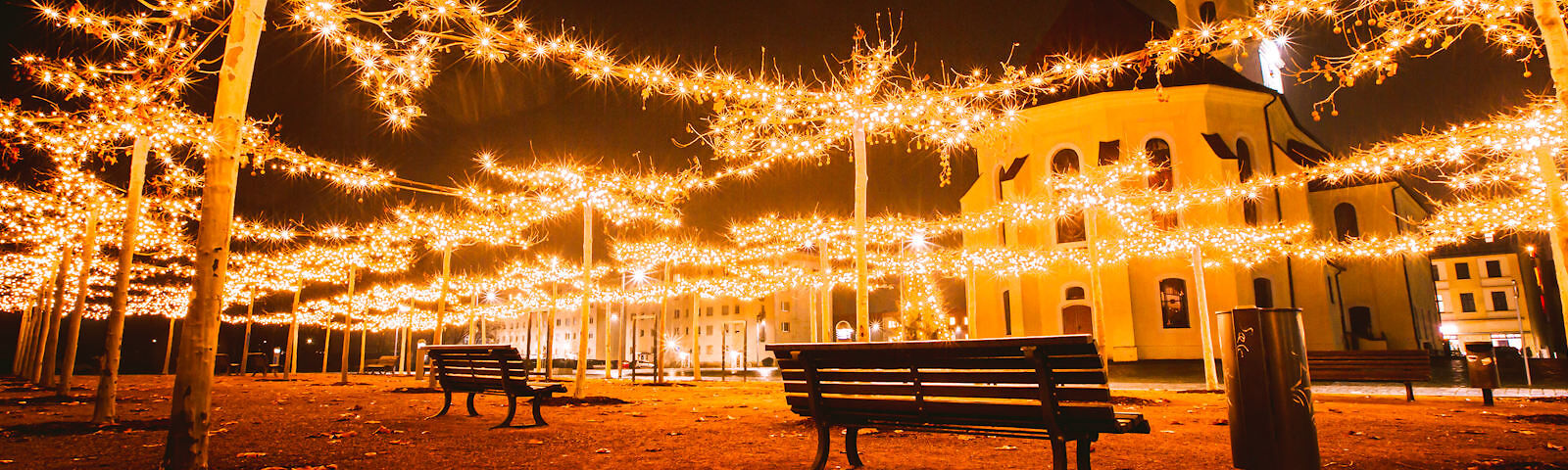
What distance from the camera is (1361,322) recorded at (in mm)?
29000

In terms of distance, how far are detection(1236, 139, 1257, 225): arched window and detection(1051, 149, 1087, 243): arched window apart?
5.21m

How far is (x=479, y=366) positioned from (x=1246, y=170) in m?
27.6

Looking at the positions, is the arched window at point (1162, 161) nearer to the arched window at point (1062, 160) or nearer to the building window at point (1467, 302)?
the arched window at point (1062, 160)

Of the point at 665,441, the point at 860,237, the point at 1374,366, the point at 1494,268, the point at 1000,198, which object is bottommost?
the point at 665,441

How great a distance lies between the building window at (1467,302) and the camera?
59.2 metres

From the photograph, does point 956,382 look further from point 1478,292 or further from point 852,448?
point 1478,292

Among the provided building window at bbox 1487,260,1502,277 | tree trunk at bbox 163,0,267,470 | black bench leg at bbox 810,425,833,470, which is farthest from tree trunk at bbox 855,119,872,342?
Answer: building window at bbox 1487,260,1502,277

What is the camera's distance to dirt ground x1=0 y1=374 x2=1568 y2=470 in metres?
5.33

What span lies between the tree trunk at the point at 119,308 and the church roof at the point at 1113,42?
2616 cm

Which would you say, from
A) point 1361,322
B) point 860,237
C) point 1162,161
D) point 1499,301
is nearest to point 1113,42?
point 1162,161

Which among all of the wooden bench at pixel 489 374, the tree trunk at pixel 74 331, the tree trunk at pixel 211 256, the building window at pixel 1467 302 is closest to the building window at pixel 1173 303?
the wooden bench at pixel 489 374

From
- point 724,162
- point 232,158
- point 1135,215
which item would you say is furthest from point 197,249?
point 1135,215

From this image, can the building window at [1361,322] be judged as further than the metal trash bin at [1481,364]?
Yes

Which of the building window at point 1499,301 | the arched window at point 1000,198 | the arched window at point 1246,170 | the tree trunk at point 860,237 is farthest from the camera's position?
the building window at point 1499,301
